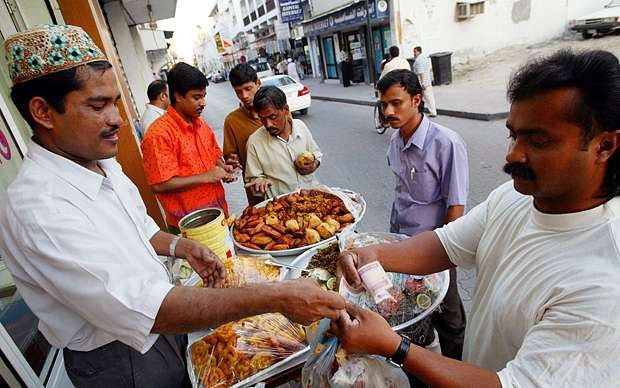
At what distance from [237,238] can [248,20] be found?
162ft

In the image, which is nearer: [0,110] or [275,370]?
[275,370]

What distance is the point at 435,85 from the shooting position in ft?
45.9

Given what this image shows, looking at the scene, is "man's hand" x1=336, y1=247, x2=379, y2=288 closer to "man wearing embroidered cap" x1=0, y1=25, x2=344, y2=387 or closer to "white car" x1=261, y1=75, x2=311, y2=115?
"man wearing embroidered cap" x1=0, y1=25, x2=344, y2=387

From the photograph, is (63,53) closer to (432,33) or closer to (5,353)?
(5,353)

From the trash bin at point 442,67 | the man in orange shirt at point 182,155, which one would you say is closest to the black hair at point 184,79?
the man in orange shirt at point 182,155

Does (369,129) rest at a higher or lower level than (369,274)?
lower

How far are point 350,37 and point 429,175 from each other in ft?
60.5

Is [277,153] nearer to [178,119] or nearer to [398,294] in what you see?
[178,119]

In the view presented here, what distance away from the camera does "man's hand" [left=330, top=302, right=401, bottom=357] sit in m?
1.15

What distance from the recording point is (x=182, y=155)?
267 centimetres

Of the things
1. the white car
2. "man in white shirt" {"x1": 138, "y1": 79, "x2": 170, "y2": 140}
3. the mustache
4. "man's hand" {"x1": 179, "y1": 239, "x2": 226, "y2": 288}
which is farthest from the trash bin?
"man's hand" {"x1": 179, "y1": 239, "x2": 226, "y2": 288}

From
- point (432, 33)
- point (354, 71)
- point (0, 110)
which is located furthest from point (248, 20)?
point (0, 110)

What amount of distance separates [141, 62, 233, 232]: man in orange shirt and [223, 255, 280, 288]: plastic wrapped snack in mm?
903

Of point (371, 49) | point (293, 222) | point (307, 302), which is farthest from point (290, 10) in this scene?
point (307, 302)
